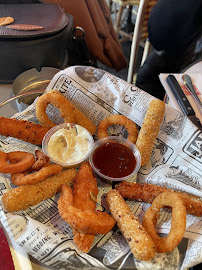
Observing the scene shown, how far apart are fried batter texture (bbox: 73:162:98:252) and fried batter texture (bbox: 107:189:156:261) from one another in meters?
0.08

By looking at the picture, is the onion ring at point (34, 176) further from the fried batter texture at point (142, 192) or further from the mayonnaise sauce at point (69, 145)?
the fried batter texture at point (142, 192)

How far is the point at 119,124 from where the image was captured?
1.51 meters

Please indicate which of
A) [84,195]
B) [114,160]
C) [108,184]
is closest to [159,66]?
[114,160]

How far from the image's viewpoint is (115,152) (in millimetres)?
1411

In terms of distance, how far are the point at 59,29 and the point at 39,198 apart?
40.5 inches

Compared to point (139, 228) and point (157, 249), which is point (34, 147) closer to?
point (139, 228)

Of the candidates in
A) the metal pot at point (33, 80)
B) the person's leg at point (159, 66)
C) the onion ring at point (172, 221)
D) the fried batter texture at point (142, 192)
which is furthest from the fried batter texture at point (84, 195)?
the person's leg at point (159, 66)

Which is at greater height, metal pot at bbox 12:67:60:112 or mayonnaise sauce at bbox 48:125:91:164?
metal pot at bbox 12:67:60:112

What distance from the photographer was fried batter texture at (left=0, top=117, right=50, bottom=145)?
1.39m

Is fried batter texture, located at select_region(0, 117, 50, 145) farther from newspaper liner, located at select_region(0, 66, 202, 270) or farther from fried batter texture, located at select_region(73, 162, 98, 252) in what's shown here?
fried batter texture, located at select_region(73, 162, 98, 252)

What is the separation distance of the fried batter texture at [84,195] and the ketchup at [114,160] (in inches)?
2.6

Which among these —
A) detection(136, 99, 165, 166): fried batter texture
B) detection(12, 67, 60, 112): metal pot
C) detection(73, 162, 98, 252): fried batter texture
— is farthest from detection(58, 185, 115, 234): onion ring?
detection(12, 67, 60, 112): metal pot

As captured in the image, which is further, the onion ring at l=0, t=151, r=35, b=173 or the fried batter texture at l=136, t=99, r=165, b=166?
the fried batter texture at l=136, t=99, r=165, b=166

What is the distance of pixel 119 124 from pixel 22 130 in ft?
1.79
